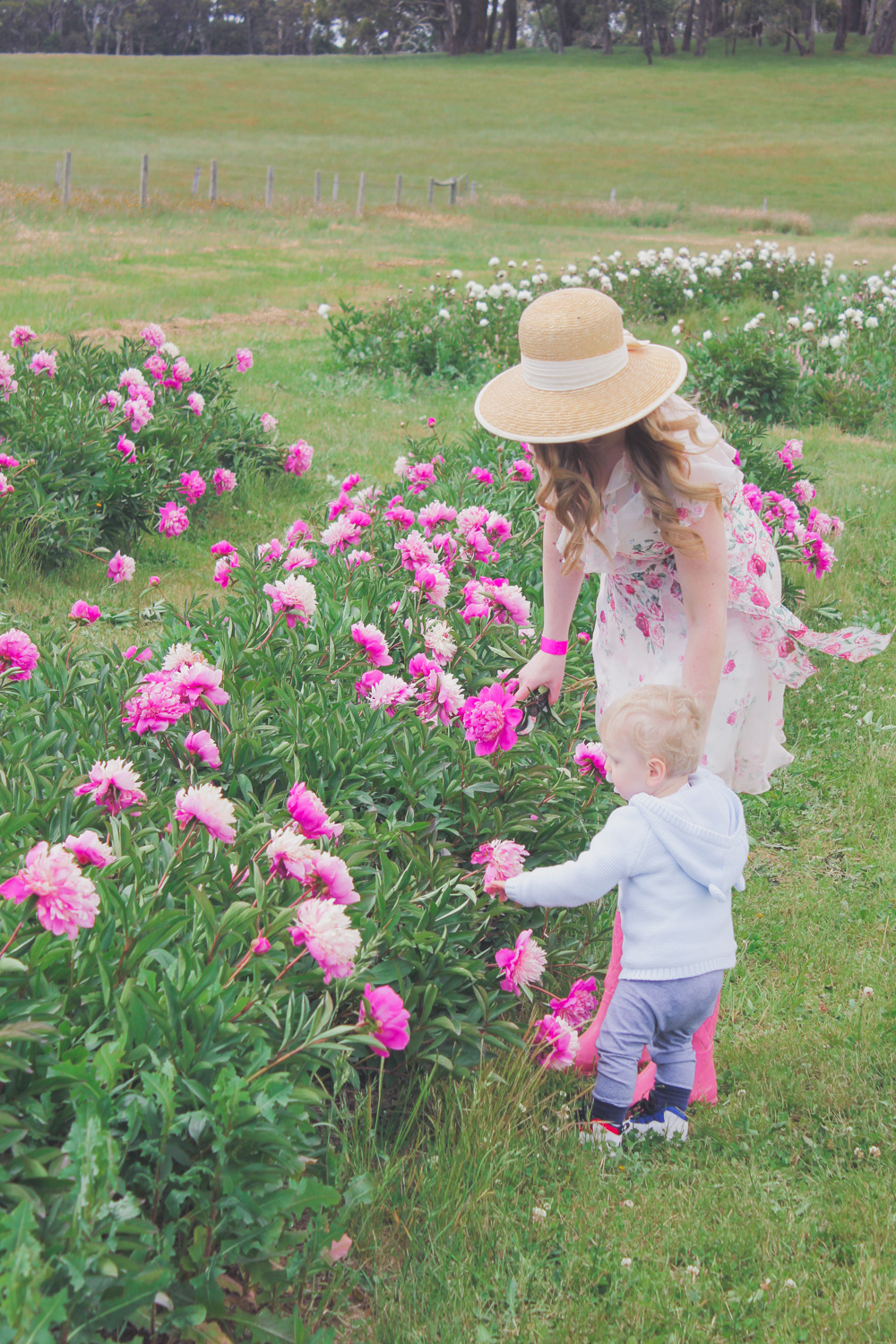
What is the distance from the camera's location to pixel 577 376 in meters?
2.45

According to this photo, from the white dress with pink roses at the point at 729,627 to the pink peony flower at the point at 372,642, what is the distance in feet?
1.88

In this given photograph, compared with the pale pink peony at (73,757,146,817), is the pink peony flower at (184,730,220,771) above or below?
below

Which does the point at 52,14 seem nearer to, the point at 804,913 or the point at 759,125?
the point at 759,125

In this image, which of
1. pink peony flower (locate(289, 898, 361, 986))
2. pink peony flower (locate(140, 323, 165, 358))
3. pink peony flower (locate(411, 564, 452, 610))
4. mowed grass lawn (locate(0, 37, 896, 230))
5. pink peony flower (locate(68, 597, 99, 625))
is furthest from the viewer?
mowed grass lawn (locate(0, 37, 896, 230))

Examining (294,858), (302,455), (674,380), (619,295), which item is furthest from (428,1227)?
(619,295)

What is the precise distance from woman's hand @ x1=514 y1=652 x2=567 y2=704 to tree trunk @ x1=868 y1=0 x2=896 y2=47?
255 feet

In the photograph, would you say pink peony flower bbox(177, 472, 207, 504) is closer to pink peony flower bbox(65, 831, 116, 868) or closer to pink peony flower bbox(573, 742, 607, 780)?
pink peony flower bbox(573, 742, 607, 780)

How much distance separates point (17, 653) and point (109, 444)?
3.32 m

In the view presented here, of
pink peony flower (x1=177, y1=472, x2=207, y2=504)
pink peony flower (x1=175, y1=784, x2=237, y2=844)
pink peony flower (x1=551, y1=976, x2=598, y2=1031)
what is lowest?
pink peony flower (x1=177, y1=472, x2=207, y2=504)

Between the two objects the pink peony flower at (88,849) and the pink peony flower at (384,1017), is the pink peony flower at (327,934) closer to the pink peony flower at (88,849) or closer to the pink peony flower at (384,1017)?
the pink peony flower at (384,1017)

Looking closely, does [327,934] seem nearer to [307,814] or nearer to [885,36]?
[307,814]

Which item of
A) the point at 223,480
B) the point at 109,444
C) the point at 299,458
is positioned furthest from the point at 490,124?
the point at 109,444

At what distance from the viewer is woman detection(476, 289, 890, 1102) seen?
2.44 metres

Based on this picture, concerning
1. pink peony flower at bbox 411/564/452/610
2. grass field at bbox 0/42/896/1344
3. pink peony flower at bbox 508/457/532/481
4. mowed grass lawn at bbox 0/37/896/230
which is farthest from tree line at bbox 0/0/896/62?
pink peony flower at bbox 411/564/452/610
